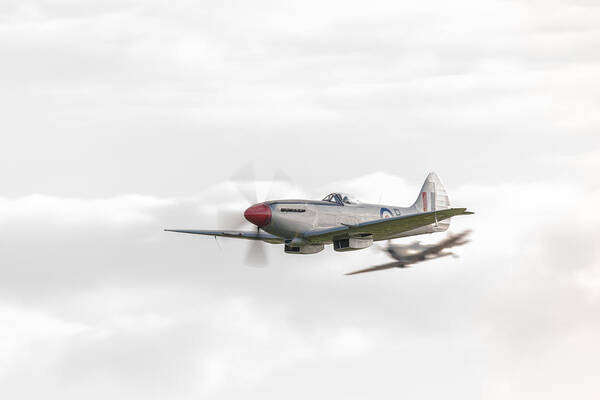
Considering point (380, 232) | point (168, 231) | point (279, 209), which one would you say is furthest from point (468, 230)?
point (168, 231)

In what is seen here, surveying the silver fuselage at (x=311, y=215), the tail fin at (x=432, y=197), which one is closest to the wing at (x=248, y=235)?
the silver fuselage at (x=311, y=215)

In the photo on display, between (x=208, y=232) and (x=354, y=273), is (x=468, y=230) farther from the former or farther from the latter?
(x=208, y=232)

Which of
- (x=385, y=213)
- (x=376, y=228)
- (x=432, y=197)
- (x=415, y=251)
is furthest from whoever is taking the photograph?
(x=432, y=197)

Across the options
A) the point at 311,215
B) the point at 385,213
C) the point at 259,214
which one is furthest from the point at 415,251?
the point at 259,214

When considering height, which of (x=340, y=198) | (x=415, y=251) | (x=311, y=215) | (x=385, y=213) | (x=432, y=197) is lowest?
(x=415, y=251)

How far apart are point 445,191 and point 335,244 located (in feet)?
34.7

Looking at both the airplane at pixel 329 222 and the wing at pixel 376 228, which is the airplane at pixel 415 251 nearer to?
the airplane at pixel 329 222

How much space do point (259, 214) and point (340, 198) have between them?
15.8ft

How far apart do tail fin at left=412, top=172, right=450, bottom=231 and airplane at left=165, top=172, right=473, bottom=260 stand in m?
4.72

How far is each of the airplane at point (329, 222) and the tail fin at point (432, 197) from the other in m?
4.72

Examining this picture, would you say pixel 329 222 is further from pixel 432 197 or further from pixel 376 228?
pixel 432 197

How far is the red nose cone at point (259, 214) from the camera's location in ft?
185

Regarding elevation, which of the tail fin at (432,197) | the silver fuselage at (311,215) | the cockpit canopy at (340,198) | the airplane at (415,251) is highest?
the tail fin at (432,197)

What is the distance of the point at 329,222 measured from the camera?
2286 inches
